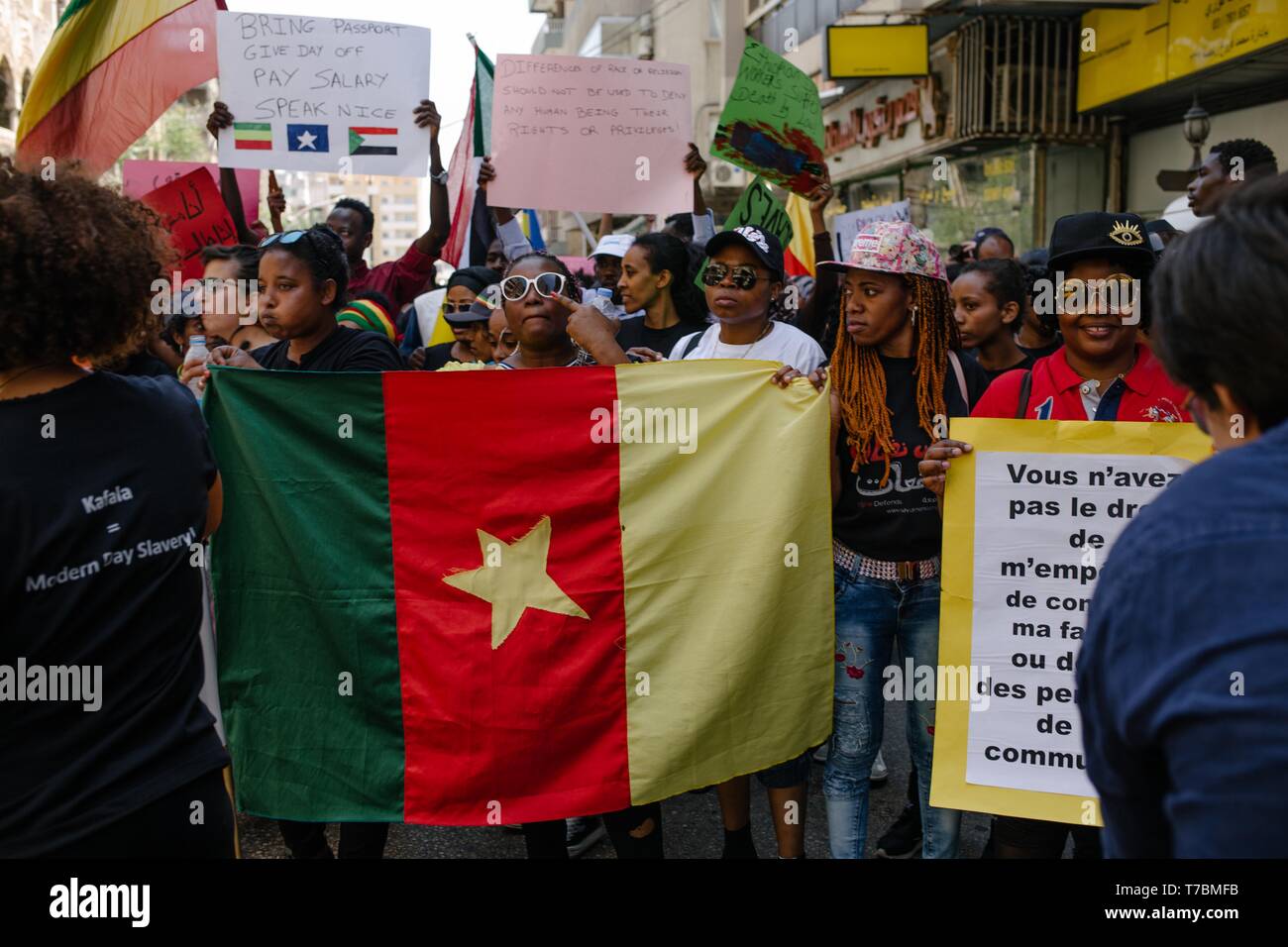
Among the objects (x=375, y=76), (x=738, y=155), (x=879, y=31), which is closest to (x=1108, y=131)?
(x=879, y=31)

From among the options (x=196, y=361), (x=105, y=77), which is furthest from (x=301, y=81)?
(x=196, y=361)

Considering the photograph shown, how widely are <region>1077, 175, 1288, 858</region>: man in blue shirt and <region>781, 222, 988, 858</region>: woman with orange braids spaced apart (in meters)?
2.21

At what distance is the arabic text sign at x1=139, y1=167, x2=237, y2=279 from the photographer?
251 inches

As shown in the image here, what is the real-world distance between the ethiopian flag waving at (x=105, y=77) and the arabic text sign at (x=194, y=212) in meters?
0.47

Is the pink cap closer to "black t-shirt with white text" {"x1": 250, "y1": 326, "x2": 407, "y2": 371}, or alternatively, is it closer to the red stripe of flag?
the red stripe of flag

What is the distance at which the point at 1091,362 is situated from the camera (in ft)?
11.1

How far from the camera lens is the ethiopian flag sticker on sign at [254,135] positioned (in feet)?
19.6

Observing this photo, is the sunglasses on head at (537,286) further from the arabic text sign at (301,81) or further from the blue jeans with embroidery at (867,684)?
the arabic text sign at (301,81)

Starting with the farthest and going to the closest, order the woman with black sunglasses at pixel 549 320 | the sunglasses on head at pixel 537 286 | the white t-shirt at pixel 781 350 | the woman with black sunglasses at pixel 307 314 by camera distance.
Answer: the white t-shirt at pixel 781 350, the sunglasses on head at pixel 537 286, the woman with black sunglasses at pixel 307 314, the woman with black sunglasses at pixel 549 320

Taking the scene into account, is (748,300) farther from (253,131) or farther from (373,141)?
(253,131)

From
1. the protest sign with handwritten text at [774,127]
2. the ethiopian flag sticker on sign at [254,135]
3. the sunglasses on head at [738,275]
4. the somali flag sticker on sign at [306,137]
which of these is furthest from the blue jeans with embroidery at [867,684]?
the ethiopian flag sticker on sign at [254,135]

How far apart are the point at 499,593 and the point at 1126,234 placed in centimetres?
211

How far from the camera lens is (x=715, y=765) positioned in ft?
11.9
